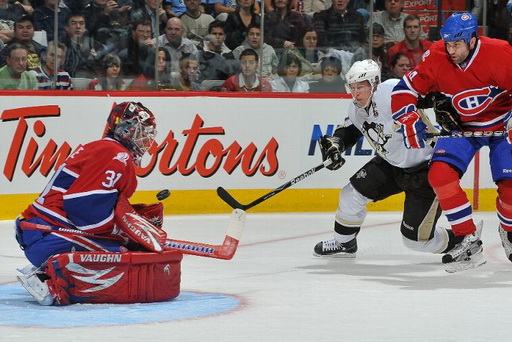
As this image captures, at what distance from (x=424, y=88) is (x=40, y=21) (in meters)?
3.09

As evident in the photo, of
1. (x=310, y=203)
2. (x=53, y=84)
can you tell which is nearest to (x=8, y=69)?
(x=53, y=84)

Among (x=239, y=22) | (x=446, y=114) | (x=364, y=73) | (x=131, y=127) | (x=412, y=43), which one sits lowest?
(x=412, y=43)

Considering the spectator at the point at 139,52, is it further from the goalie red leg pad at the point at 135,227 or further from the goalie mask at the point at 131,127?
the goalie red leg pad at the point at 135,227

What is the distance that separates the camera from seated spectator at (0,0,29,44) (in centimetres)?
742

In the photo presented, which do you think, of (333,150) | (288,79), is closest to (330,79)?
(288,79)

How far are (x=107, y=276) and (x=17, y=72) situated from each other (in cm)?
339

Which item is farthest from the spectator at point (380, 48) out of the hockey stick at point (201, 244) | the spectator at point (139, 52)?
the hockey stick at point (201, 244)

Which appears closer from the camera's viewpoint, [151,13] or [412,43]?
[151,13]

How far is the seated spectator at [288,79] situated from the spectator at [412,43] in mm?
791

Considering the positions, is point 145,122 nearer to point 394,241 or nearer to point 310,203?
point 394,241

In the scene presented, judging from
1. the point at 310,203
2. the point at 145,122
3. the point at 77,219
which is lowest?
the point at 310,203

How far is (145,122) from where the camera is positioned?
451cm

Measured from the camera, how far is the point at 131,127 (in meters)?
4.48

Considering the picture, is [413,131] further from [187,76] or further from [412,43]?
[412,43]
